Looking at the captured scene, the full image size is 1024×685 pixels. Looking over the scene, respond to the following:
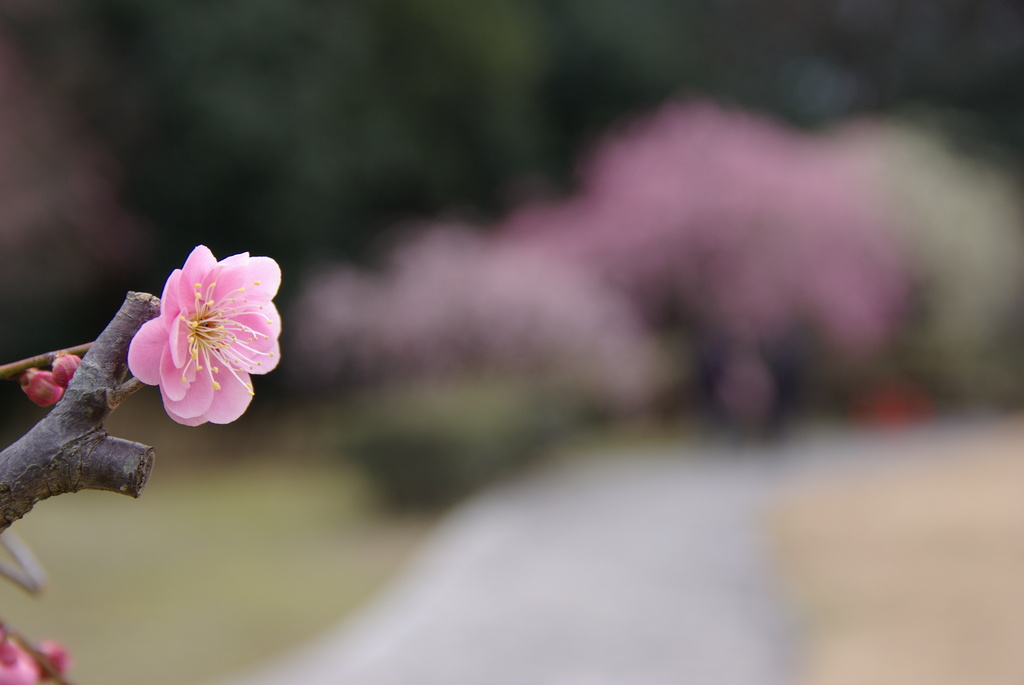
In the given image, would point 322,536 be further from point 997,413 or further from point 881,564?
point 997,413

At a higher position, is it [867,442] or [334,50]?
[334,50]

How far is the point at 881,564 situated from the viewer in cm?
469

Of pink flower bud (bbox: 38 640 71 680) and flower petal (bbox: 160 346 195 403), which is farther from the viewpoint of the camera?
pink flower bud (bbox: 38 640 71 680)

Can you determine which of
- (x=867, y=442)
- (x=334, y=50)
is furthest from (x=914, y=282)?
(x=334, y=50)

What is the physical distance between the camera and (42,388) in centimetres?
71

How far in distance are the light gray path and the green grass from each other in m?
0.37

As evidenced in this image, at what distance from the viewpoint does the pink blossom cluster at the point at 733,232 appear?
1038cm

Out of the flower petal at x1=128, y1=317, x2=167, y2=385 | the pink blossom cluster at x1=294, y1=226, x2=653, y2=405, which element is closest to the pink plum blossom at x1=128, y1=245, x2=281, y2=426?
the flower petal at x1=128, y1=317, x2=167, y2=385

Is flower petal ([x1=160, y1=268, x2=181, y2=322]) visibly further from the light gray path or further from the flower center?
the light gray path

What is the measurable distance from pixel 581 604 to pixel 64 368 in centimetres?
412

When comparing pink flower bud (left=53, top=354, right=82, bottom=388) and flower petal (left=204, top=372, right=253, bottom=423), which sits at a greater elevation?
flower petal (left=204, top=372, right=253, bottom=423)

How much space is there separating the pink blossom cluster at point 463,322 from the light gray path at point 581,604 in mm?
1793

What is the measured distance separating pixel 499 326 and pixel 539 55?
15.7 feet

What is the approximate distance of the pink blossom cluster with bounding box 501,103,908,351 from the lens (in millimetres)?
10383
